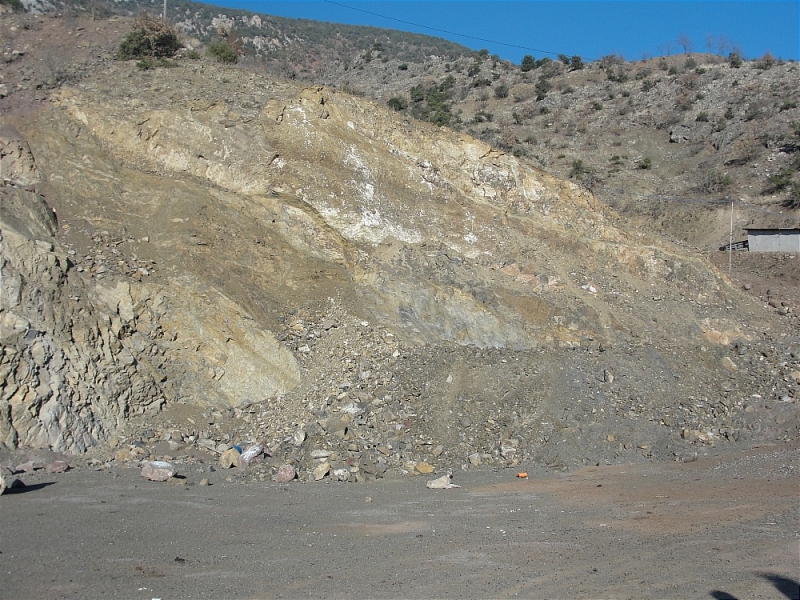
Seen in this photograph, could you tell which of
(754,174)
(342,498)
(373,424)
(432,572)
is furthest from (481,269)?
(754,174)

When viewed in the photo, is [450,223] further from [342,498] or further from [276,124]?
[342,498]

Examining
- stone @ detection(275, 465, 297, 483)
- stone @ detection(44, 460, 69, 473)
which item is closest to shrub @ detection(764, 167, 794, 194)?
stone @ detection(275, 465, 297, 483)

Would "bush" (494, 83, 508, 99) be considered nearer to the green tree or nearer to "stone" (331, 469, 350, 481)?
the green tree

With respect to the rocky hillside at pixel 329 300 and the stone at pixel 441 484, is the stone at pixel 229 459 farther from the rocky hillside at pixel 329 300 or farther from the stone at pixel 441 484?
the stone at pixel 441 484

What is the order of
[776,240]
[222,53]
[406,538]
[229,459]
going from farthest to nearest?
[776,240] < [222,53] < [229,459] < [406,538]

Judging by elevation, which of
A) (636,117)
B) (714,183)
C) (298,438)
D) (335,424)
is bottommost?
(298,438)

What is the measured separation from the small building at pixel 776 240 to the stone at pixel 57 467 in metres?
22.6

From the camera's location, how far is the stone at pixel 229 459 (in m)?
10.3

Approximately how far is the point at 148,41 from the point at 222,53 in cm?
242

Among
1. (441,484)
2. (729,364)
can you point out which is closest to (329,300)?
(441,484)

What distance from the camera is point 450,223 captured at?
53.3 ft

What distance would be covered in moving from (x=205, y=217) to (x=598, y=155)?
24.7 meters

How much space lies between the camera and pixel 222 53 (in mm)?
19703

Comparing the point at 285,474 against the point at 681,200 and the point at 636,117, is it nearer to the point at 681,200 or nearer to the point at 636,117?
the point at 681,200
